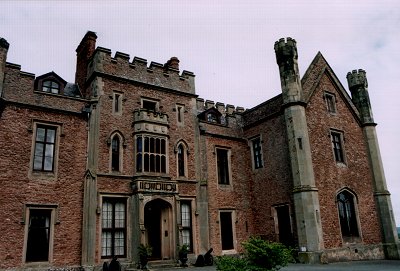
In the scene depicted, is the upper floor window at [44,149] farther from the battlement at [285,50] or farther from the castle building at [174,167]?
the battlement at [285,50]

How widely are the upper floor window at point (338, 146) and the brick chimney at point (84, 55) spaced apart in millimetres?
15375

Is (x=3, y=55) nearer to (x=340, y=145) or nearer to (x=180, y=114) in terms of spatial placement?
(x=180, y=114)

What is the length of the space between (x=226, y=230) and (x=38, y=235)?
33.3 feet

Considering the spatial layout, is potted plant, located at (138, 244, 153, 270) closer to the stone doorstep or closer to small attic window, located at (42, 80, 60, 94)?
the stone doorstep

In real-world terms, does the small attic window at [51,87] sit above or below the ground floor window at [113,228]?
above

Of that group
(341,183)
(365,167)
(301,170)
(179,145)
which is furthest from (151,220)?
(365,167)

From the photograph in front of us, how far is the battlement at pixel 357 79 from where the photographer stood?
22.7 m

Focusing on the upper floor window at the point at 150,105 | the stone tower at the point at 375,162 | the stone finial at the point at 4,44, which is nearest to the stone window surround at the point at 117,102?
Result: the upper floor window at the point at 150,105

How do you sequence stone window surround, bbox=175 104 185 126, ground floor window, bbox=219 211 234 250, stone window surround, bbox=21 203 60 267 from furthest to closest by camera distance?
stone window surround, bbox=175 104 185 126 < ground floor window, bbox=219 211 234 250 < stone window surround, bbox=21 203 60 267

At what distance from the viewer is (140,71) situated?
1866 cm

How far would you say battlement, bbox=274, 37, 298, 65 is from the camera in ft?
63.7

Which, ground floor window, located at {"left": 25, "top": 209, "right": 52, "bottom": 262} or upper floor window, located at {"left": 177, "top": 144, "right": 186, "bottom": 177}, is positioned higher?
upper floor window, located at {"left": 177, "top": 144, "right": 186, "bottom": 177}

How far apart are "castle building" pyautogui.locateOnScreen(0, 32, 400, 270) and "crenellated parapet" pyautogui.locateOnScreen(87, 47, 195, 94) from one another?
0.07 metres

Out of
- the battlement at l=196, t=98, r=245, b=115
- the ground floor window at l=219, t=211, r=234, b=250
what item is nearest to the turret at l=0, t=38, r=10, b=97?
the battlement at l=196, t=98, r=245, b=115
